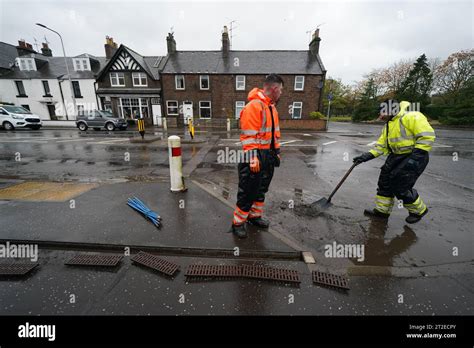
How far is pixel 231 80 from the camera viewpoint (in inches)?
914

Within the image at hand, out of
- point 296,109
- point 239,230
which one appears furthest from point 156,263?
point 296,109

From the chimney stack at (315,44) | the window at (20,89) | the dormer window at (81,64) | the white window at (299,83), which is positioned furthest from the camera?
the window at (20,89)

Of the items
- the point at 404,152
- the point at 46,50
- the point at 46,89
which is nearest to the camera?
the point at 404,152

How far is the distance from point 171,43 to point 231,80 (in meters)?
9.02

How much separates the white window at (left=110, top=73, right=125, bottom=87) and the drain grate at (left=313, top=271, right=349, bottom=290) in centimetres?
2833

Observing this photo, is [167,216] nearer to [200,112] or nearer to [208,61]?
[200,112]

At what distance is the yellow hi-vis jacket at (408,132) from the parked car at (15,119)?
24844mm

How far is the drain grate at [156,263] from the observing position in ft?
7.43

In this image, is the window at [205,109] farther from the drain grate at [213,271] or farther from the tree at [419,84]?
the tree at [419,84]

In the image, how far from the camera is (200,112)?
24.5 metres

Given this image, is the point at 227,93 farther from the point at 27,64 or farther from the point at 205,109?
the point at 27,64

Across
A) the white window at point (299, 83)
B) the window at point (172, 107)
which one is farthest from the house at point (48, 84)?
the white window at point (299, 83)

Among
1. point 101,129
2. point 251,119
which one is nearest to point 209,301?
point 251,119

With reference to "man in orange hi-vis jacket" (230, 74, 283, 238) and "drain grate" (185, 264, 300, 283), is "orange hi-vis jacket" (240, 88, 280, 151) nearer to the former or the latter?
"man in orange hi-vis jacket" (230, 74, 283, 238)
